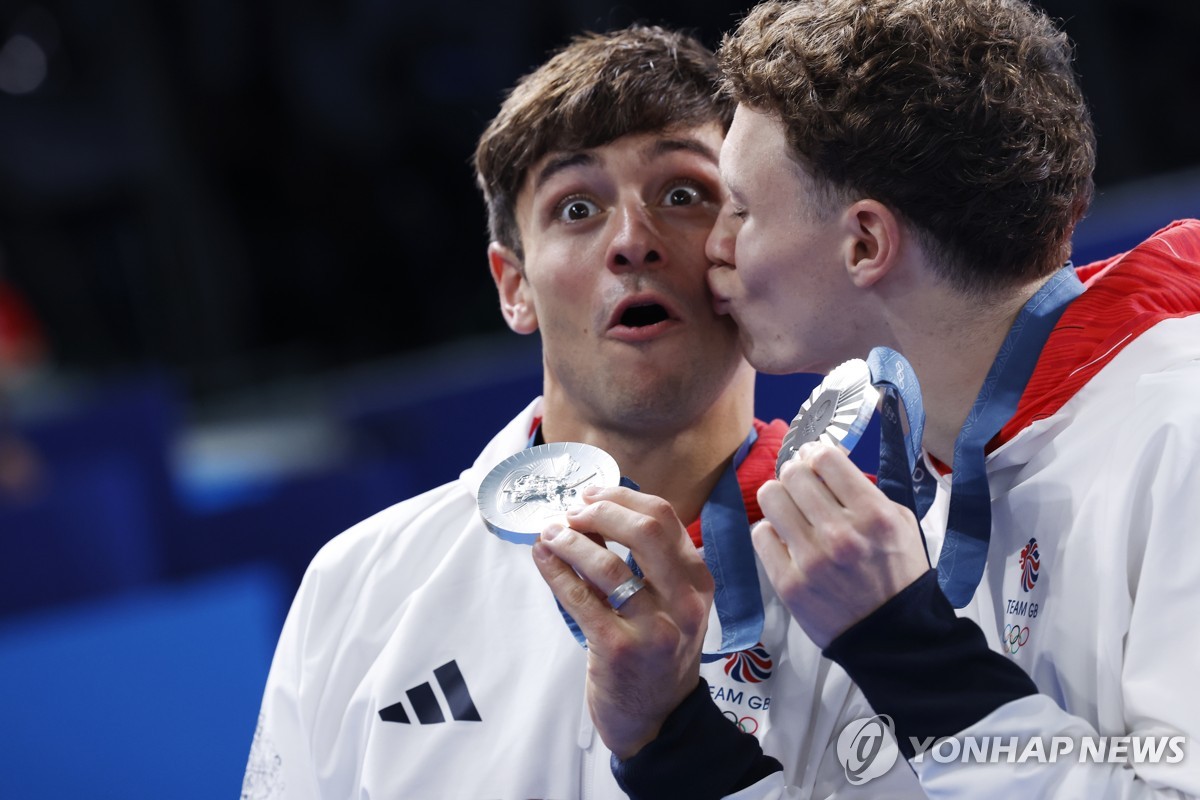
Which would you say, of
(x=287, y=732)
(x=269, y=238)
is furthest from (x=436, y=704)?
(x=269, y=238)

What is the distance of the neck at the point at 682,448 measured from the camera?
250 centimetres

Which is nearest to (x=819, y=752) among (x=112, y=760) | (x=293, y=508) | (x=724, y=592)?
(x=724, y=592)

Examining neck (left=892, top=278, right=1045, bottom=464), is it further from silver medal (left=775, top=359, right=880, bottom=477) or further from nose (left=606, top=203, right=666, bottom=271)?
nose (left=606, top=203, right=666, bottom=271)

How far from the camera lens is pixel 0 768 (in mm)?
3561

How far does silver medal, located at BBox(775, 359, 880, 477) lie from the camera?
5.46ft

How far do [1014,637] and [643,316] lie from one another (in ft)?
3.10

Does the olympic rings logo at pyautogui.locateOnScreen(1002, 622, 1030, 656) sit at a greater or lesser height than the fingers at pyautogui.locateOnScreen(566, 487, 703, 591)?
lesser

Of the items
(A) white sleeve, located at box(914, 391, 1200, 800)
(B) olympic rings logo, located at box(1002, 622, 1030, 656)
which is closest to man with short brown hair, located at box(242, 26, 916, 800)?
(B) olympic rings logo, located at box(1002, 622, 1030, 656)

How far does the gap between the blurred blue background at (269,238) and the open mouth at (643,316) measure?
2.96 metres

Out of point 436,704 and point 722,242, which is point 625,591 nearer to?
point 436,704

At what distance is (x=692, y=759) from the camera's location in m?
1.83

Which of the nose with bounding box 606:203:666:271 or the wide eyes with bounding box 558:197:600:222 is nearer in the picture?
the nose with bounding box 606:203:666:271

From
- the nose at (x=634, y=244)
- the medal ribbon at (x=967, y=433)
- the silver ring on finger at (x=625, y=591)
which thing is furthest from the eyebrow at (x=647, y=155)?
the silver ring on finger at (x=625, y=591)

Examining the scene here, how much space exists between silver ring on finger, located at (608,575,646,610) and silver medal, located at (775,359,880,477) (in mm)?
265
